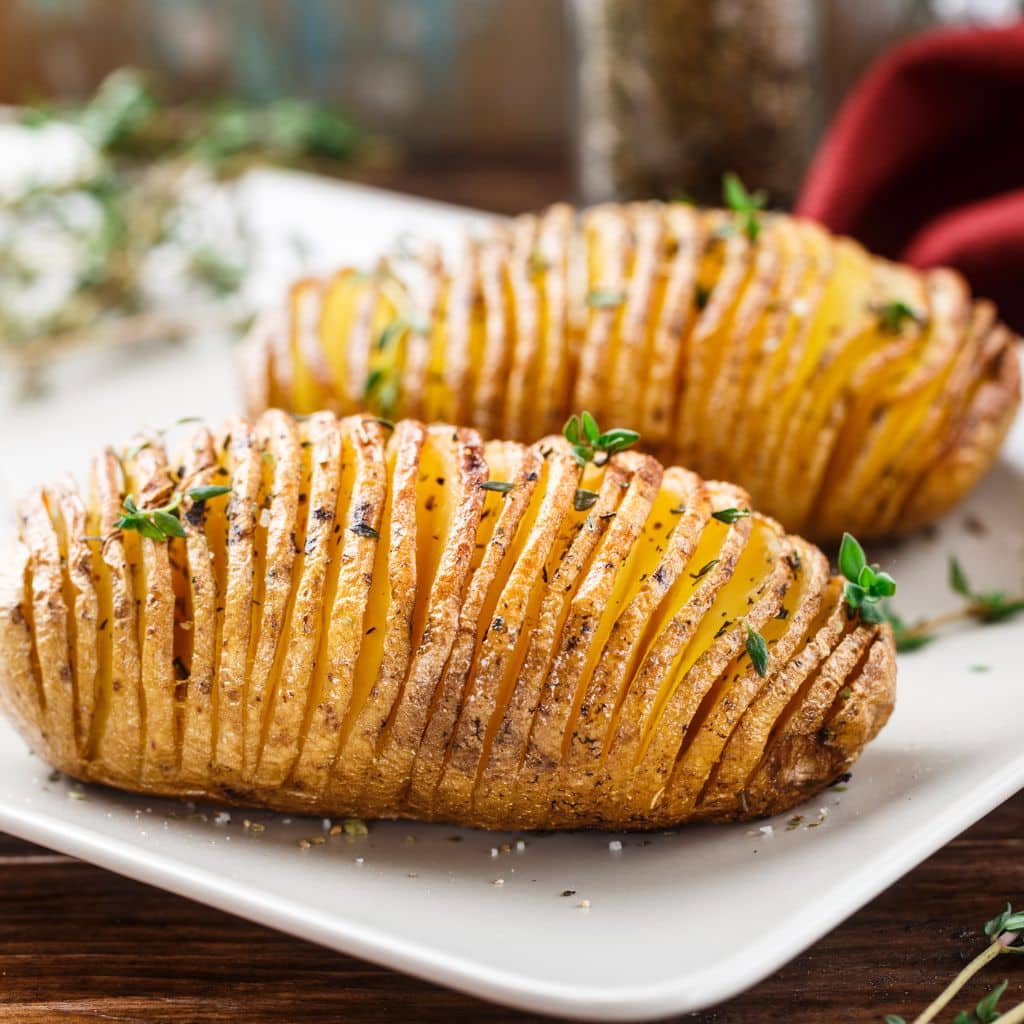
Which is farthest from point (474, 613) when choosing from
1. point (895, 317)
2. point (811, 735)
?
point (895, 317)

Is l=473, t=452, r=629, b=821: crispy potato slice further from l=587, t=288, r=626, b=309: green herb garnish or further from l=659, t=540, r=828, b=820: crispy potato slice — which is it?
l=587, t=288, r=626, b=309: green herb garnish

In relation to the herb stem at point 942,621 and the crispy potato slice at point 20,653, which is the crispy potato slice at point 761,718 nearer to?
the herb stem at point 942,621

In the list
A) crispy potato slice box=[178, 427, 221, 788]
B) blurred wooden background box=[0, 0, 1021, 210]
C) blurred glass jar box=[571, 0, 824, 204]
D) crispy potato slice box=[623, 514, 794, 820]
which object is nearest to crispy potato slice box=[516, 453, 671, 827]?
crispy potato slice box=[623, 514, 794, 820]

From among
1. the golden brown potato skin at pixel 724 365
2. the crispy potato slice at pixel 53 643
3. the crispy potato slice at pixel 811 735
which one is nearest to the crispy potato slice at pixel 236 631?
the crispy potato slice at pixel 53 643

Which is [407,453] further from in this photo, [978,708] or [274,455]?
[978,708]

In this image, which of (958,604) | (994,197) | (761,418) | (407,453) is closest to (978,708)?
(958,604)

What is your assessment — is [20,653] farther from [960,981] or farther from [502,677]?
[960,981]
